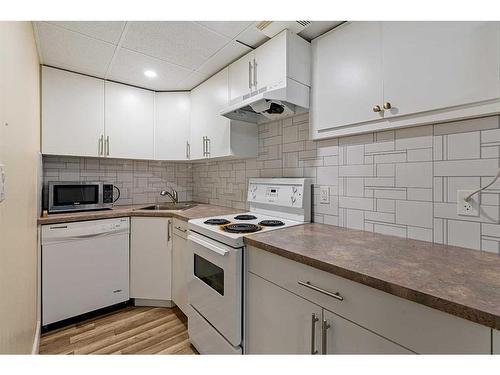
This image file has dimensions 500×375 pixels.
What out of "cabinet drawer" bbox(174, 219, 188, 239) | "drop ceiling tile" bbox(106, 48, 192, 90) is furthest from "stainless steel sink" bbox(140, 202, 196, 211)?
"drop ceiling tile" bbox(106, 48, 192, 90)

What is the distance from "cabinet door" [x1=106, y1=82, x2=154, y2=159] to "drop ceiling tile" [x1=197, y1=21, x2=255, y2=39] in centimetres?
126

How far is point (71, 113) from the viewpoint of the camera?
209cm

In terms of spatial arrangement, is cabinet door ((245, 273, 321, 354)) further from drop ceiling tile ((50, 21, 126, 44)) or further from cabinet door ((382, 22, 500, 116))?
drop ceiling tile ((50, 21, 126, 44))

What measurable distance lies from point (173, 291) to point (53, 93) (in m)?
1.95

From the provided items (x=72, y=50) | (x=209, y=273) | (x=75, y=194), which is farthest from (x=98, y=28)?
(x=209, y=273)

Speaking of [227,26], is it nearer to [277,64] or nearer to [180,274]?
[277,64]

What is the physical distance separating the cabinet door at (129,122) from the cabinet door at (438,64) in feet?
7.05

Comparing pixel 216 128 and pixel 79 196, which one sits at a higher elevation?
pixel 216 128

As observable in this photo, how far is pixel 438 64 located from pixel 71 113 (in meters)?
2.59

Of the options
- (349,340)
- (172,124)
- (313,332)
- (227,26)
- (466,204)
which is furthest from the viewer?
(172,124)

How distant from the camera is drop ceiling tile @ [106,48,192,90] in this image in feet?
6.19

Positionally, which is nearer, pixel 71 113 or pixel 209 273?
pixel 209 273

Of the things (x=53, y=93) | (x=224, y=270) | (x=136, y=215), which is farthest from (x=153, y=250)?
(x=53, y=93)
